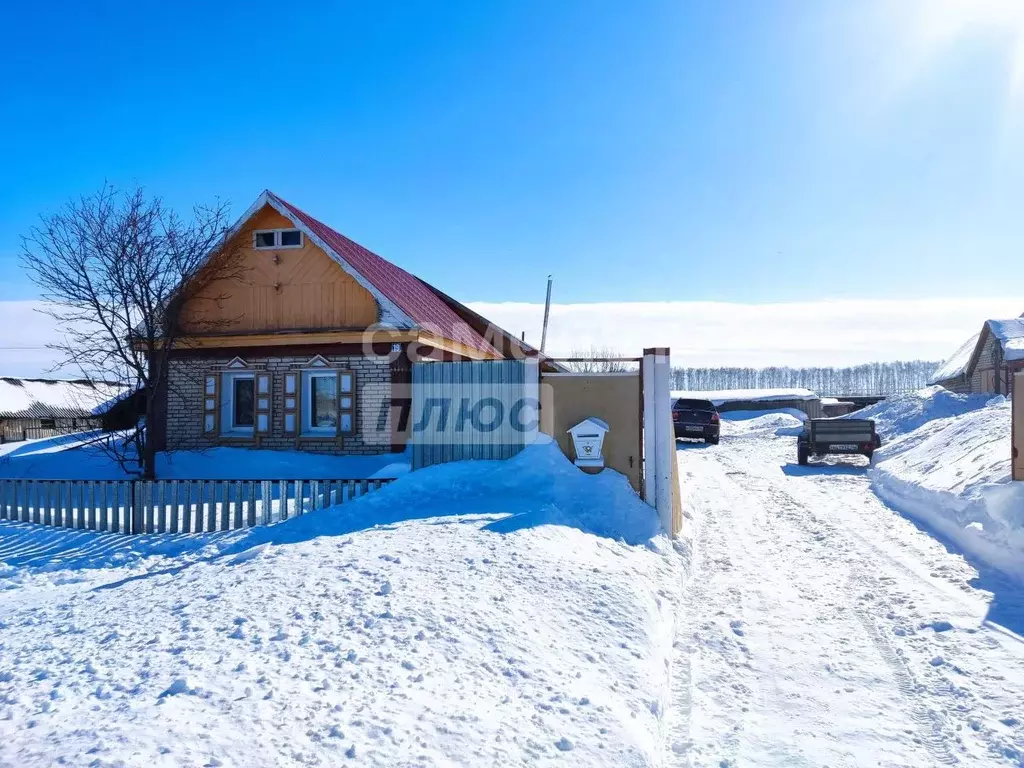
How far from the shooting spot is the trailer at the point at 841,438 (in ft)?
57.0

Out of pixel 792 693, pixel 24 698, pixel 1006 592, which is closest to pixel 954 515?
pixel 1006 592

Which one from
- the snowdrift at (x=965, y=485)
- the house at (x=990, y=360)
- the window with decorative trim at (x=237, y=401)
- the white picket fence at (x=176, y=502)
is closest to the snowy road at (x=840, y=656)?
the snowdrift at (x=965, y=485)

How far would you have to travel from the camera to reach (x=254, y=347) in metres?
14.4

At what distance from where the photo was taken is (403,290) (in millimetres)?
16922

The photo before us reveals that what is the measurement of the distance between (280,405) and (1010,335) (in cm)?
3087

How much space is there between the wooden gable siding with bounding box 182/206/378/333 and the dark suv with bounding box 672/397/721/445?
15358 mm

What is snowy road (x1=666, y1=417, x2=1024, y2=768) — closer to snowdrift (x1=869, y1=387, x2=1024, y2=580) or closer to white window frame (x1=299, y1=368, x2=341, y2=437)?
snowdrift (x1=869, y1=387, x2=1024, y2=580)

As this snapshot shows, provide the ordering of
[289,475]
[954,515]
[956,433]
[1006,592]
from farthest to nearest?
1. [956,433]
2. [289,475]
3. [954,515]
4. [1006,592]

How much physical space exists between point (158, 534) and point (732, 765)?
839 centimetres

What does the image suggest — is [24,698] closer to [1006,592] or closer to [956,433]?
[1006,592]

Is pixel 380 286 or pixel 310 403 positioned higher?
pixel 380 286

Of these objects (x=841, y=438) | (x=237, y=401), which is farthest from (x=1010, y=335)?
(x=237, y=401)

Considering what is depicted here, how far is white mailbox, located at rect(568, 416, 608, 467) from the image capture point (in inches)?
360

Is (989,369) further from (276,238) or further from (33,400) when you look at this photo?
(33,400)
